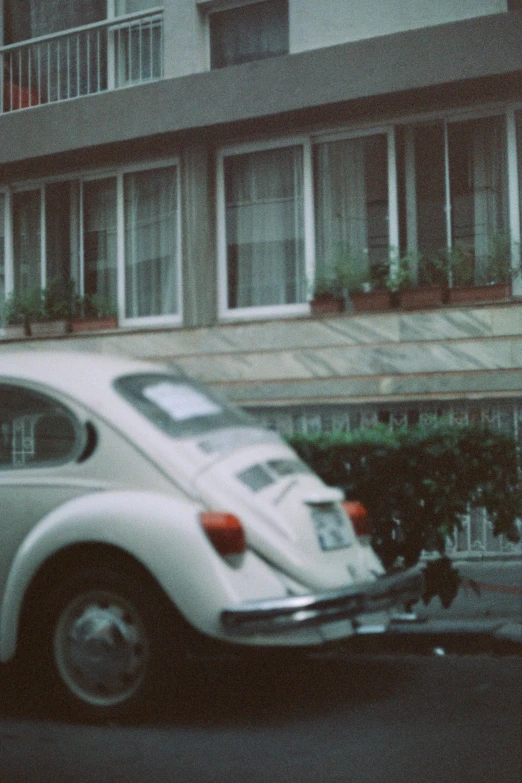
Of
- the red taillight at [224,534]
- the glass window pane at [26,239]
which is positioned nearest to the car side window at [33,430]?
the red taillight at [224,534]

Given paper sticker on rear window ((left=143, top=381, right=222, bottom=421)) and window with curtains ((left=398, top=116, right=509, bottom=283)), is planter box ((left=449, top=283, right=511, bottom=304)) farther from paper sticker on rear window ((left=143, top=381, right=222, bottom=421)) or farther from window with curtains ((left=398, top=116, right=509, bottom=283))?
paper sticker on rear window ((left=143, top=381, right=222, bottom=421))

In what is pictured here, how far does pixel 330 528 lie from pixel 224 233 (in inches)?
414

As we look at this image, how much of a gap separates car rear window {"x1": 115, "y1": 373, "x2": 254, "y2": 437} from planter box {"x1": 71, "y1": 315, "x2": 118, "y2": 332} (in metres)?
10.3

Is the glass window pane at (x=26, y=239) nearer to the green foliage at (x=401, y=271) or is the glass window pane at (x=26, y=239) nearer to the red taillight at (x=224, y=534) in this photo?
the green foliage at (x=401, y=271)

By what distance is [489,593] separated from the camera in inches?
412

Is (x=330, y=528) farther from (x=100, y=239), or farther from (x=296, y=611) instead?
(x=100, y=239)

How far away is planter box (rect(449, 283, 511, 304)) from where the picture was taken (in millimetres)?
14352

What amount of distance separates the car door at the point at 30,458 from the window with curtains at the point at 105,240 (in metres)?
10.3

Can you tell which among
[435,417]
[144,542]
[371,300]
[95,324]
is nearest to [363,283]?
[371,300]

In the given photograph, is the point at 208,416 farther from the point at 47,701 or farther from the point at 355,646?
the point at 355,646

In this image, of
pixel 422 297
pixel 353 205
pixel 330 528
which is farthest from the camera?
pixel 353 205

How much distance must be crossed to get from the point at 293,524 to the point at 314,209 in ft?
33.5

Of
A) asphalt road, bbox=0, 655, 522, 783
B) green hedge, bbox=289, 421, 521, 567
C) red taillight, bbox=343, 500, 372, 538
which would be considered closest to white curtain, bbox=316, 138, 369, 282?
green hedge, bbox=289, 421, 521, 567

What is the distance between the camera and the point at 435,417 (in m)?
13.8
